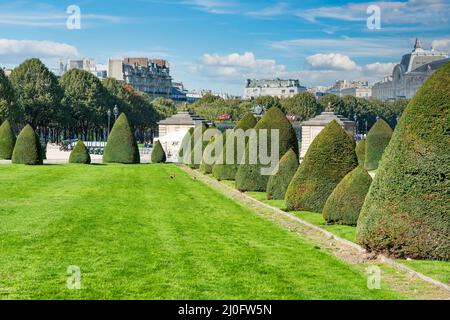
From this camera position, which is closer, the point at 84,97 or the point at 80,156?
the point at 80,156

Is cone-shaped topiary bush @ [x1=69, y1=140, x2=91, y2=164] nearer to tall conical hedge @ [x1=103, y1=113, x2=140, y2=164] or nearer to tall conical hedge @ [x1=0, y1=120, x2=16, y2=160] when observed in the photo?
tall conical hedge @ [x1=103, y1=113, x2=140, y2=164]

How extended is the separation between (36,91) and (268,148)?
49306 mm

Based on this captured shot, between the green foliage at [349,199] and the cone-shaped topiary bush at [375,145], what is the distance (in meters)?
25.1

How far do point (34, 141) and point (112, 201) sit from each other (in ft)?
60.9

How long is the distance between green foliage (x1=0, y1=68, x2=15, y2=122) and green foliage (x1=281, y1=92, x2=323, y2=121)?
63182mm

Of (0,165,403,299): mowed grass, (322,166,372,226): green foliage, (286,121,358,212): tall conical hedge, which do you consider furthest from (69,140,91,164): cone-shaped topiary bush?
(322,166,372,226): green foliage

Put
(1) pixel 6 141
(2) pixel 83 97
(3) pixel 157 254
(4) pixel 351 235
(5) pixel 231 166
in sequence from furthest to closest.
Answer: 1. (2) pixel 83 97
2. (1) pixel 6 141
3. (5) pixel 231 166
4. (4) pixel 351 235
5. (3) pixel 157 254

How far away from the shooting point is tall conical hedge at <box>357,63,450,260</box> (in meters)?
12.3

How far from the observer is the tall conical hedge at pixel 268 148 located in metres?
26.5

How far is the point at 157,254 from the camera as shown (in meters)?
12.1

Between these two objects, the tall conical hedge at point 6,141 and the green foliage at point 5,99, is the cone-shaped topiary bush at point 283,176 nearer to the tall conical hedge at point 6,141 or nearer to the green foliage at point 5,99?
the tall conical hedge at point 6,141

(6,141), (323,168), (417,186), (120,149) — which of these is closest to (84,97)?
(6,141)

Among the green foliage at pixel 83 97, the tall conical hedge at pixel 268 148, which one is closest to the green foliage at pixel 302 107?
the green foliage at pixel 83 97

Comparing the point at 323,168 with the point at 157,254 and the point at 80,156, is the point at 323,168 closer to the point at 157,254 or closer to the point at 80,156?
the point at 157,254
